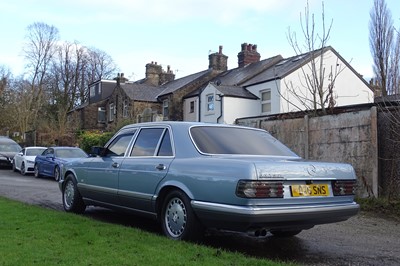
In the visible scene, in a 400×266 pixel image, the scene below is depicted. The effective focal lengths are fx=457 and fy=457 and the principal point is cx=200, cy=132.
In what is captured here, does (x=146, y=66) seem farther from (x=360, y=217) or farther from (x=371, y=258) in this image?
(x=371, y=258)

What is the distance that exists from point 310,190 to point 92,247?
2.70 meters

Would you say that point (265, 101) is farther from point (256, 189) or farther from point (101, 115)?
point (256, 189)

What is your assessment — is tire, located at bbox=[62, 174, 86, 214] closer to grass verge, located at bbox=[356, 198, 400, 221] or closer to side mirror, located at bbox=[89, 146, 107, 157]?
side mirror, located at bbox=[89, 146, 107, 157]

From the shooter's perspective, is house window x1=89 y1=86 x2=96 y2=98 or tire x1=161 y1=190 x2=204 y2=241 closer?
tire x1=161 y1=190 x2=204 y2=241

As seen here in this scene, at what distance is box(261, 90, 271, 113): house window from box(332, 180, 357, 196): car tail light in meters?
22.0

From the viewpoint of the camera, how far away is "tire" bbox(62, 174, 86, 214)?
8.48m

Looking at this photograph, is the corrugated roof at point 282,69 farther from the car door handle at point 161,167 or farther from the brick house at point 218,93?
the car door handle at point 161,167

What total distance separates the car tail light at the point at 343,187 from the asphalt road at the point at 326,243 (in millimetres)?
762

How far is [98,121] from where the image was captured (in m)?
45.0

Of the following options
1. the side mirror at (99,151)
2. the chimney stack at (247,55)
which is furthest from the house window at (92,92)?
the side mirror at (99,151)

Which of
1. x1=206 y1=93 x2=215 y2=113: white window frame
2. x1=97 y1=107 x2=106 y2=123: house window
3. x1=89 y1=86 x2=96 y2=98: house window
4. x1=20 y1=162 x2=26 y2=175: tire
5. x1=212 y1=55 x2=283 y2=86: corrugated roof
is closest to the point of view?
x1=20 y1=162 x2=26 y2=175: tire

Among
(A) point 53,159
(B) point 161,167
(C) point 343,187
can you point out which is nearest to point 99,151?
(B) point 161,167

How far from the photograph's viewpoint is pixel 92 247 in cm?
540

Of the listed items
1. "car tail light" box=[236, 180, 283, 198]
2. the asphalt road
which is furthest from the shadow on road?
"car tail light" box=[236, 180, 283, 198]
